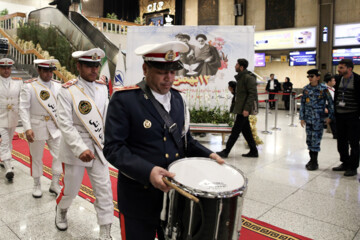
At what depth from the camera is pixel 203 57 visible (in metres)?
7.43

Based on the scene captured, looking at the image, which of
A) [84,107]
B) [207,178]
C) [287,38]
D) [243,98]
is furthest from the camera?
[287,38]

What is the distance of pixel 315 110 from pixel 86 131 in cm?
369

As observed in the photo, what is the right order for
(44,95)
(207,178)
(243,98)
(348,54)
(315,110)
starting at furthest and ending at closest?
1. (348,54)
2. (243,98)
3. (315,110)
4. (44,95)
5. (207,178)

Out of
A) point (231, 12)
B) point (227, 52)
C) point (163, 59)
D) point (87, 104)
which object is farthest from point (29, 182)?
point (231, 12)

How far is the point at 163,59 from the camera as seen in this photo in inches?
62.5

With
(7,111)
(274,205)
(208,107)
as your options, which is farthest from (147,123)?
(208,107)

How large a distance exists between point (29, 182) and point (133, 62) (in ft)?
12.6

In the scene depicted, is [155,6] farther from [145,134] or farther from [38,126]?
[145,134]

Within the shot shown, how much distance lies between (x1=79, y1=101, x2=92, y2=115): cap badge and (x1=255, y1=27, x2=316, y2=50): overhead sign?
1230 cm

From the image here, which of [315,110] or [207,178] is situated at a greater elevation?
[315,110]

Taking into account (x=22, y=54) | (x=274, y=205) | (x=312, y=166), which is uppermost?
(x=22, y=54)

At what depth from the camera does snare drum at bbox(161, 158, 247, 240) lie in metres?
1.37

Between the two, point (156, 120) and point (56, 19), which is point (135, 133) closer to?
point (156, 120)

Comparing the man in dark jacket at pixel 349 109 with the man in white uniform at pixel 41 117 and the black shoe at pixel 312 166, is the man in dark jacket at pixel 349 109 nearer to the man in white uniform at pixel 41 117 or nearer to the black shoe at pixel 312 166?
the black shoe at pixel 312 166
